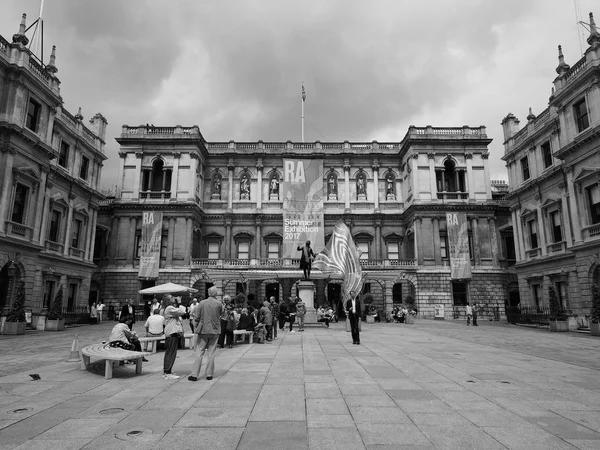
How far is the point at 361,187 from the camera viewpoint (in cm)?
4050

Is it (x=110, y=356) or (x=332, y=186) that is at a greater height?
(x=332, y=186)

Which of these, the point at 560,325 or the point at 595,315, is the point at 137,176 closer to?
the point at 560,325

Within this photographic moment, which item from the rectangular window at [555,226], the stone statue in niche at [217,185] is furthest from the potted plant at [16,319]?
the rectangular window at [555,226]

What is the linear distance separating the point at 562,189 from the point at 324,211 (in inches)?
802

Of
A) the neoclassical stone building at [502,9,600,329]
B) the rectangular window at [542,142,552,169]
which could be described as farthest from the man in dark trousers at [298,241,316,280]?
the rectangular window at [542,142,552,169]

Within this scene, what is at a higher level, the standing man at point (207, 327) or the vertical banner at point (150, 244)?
the vertical banner at point (150, 244)

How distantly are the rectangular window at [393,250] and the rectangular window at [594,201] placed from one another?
19.2 metres

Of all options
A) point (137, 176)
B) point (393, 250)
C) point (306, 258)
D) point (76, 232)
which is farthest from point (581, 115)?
point (137, 176)

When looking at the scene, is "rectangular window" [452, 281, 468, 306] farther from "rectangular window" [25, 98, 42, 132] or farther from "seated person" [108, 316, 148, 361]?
"rectangular window" [25, 98, 42, 132]

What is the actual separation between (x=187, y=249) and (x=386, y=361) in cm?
2865

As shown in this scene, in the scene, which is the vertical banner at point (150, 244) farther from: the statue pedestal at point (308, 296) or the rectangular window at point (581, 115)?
the rectangular window at point (581, 115)

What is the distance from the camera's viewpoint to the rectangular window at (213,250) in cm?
3906

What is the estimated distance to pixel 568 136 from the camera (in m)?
23.5

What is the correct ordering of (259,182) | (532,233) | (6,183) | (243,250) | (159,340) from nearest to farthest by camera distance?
1. (159,340)
2. (6,183)
3. (532,233)
4. (243,250)
5. (259,182)
